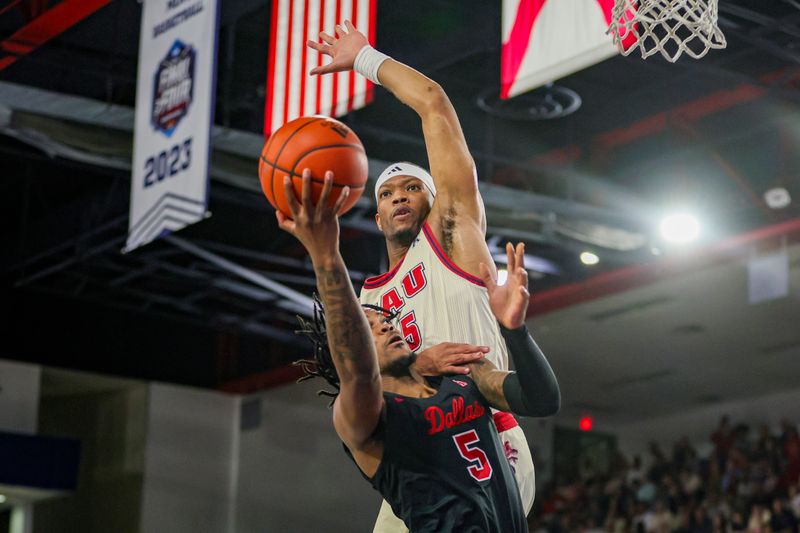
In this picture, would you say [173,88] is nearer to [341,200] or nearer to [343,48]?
[343,48]

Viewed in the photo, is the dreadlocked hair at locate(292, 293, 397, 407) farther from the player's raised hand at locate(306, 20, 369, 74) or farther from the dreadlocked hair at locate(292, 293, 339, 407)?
the player's raised hand at locate(306, 20, 369, 74)

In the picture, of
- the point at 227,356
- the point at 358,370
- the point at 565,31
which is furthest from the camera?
the point at 227,356

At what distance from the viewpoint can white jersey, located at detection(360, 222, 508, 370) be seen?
4.61m

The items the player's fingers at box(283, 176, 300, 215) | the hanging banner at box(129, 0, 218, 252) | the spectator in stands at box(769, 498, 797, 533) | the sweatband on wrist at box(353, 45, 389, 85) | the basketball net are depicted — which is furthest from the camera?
the spectator in stands at box(769, 498, 797, 533)

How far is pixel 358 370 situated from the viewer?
393cm

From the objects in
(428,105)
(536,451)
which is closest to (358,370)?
(428,105)

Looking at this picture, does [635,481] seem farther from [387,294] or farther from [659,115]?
[387,294]

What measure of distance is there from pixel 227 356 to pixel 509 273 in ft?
51.9

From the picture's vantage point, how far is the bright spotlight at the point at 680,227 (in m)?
12.7

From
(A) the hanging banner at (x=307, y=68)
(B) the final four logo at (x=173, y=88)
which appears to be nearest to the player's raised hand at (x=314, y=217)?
(A) the hanging banner at (x=307, y=68)

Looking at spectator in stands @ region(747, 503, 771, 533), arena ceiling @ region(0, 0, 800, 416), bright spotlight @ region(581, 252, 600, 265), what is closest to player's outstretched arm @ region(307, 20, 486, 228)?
arena ceiling @ region(0, 0, 800, 416)

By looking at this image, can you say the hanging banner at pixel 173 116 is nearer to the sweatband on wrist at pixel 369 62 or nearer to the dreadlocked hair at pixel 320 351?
the sweatband on wrist at pixel 369 62

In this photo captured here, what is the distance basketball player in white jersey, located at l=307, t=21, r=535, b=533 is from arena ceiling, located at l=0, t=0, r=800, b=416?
16.7 feet

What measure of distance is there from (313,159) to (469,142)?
9874mm
